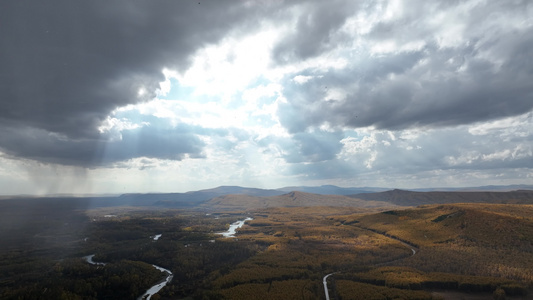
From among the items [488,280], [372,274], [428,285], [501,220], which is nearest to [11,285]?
[372,274]

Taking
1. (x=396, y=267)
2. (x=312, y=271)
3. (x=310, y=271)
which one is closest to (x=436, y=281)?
(x=396, y=267)

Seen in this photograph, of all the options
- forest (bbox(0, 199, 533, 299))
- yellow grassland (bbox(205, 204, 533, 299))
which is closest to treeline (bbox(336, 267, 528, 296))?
yellow grassland (bbox(205, 204, 533, 299))

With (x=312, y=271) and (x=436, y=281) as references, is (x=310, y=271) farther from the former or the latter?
(x=436, y=281)

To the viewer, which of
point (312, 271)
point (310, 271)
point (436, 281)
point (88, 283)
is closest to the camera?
point (436, 281)

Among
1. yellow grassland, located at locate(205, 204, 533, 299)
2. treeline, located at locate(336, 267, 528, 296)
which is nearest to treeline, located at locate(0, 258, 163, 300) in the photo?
yellow grassland, located at locate(205, 204, 533, 299)

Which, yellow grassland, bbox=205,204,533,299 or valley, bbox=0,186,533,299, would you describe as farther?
valley, bbox=0,186,533,299

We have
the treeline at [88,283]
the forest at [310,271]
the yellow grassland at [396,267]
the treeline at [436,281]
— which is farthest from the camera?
the treeline at [88,283]

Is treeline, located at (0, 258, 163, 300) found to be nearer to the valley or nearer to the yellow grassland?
the valley

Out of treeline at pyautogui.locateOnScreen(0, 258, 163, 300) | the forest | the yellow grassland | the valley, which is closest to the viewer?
the yellow grassland

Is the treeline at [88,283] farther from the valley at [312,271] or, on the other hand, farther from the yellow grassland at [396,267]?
the yellow grassland at [396,267]

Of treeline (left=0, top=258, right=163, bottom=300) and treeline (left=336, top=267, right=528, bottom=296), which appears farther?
treeline (left=0, top=258, right=163, bottom=300)

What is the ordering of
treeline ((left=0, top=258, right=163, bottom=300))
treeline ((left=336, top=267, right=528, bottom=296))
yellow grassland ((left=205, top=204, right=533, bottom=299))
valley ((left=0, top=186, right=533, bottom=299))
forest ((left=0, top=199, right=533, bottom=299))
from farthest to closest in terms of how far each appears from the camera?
treeline ((left=0, top=258, right=163, bottom=300))
forest ((left=0, top=199, right=533, bottom=299))
valley ((left=0, top=186, right=533, bottom=299))
yellow grassland ((left=205, top=204, right=533, bottom=299))
treeline ((left=336, top=267, right=528, bottom=296))

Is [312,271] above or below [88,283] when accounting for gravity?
below

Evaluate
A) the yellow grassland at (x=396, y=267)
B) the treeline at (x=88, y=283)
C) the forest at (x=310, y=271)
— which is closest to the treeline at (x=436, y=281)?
the yellow grassland at (x=396, y=267)
